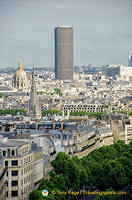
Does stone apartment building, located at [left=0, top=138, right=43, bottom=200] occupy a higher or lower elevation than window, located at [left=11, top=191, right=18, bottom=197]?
higher

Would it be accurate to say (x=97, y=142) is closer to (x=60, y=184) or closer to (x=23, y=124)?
(x=23, y=124)

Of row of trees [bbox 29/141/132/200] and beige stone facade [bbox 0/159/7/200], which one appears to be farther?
row of trees [bbox 29/141/132/200]

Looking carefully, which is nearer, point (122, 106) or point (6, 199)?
point (6, 199)

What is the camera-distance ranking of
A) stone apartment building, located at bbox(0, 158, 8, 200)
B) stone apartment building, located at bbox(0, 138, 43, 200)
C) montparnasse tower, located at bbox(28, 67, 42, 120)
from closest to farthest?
1. stone apartment building, located at bbox(0, 158, 8, 200)
2. stone apartment building, located at bbox(0, 138, 43, 200)
3. montparnasse tower, located at bbox(28, 67, 42, 120)

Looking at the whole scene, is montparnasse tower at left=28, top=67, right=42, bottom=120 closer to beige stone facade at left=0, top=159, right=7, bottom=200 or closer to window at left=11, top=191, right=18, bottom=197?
window at left=11, top=191, right=18, bottom=197

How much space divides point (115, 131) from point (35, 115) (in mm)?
35730

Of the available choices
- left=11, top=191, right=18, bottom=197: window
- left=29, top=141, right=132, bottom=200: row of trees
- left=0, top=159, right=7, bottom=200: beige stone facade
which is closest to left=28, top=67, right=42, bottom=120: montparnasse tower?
left=29, top=141, right=132, bottom=200: row of trees

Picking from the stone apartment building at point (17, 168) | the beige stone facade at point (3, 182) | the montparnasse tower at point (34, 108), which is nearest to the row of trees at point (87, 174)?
the stone apartment building at point (17, 168)

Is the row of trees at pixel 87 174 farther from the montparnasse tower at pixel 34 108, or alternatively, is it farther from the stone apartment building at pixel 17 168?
the montparnasse tower at pixel 34 108

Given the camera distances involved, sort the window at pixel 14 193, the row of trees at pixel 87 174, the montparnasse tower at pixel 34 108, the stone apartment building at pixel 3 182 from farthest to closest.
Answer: the montparnasse tower at pixel 34 108 < the row of trees at pixel 87 174 < the window at pixel 14 193 < the stone apartment building at pixel 3 182

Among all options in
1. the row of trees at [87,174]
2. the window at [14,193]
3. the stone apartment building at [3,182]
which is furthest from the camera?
the row of trees at [87,174]

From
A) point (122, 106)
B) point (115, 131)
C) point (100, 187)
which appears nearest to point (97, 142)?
point (115, 131)

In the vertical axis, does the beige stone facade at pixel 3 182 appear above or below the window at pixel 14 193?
above

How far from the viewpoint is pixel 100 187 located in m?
68.6
